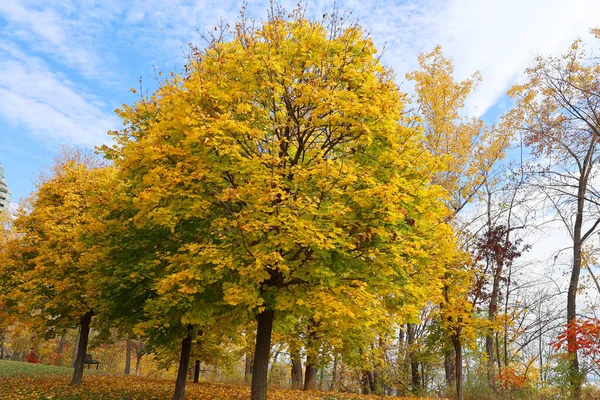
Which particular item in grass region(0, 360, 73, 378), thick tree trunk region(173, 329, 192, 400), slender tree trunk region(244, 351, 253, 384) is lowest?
grass region(0, 360, 73, 378)

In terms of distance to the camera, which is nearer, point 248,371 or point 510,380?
point 510,380

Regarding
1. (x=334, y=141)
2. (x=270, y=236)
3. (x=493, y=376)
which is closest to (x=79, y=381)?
(x=270, y=236)

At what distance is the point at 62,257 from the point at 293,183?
11.7 meters

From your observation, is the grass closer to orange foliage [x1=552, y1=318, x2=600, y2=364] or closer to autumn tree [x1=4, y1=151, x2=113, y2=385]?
autumn tree [x1=4, y1=151, x2=113, y2=385]

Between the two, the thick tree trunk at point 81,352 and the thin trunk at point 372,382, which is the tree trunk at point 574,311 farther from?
the thick tree trunk at point 81,352

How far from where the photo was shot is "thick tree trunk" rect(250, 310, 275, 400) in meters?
10.6

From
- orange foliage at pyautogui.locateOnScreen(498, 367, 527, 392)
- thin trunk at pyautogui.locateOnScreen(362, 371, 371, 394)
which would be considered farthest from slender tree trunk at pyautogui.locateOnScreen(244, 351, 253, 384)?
orange foliage at pyautogui.locateOnScreen(498, 367, 527, 392)

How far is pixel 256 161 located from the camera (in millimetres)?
8797

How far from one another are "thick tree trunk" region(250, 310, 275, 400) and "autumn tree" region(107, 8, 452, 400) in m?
0.04

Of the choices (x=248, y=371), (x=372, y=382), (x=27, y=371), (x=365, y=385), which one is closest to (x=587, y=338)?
(x=372, y=382)

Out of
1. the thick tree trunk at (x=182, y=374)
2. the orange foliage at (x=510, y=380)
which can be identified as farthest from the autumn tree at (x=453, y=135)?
the thick tree trunk at (x=182, y=374)

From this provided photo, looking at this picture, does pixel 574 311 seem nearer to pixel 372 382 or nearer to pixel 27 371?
pixel 372 382

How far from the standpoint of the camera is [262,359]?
11016 mm

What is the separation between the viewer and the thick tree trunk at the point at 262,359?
1064 cm
